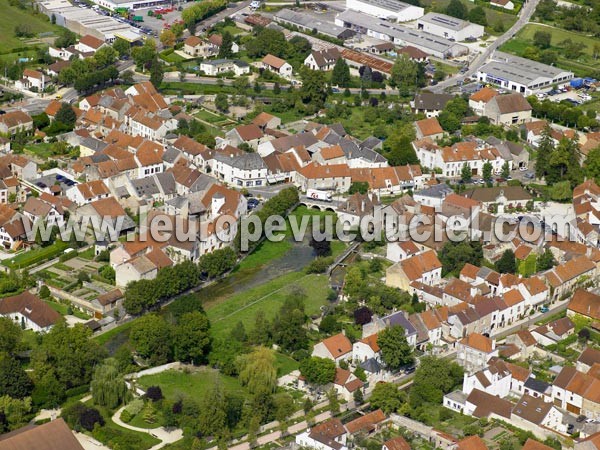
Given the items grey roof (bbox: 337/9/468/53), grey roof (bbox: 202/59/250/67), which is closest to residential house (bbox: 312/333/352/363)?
grey roof (bbox: 202/59/250/67)

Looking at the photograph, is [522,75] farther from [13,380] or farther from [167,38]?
[13,380]

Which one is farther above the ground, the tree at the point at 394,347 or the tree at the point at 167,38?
the tree at the point at 394,347

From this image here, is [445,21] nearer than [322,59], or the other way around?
[322,59]

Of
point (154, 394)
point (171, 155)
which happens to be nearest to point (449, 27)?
point (171, 155)

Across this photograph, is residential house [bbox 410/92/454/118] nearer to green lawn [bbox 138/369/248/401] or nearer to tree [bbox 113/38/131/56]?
tree [bbox 113/38/131/56]

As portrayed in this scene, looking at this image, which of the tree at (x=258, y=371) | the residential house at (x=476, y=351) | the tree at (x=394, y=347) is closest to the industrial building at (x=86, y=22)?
the tree at (x=258, y=371)

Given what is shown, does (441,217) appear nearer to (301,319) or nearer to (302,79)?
(301,319)

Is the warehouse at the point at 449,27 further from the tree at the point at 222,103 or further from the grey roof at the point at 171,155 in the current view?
the grey roof at the point at 171,155
